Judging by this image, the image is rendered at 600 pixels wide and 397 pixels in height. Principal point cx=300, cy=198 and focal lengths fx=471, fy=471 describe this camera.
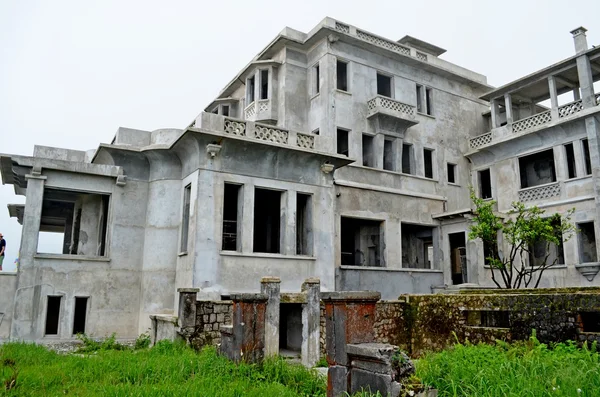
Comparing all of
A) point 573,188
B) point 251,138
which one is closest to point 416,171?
point 573,188

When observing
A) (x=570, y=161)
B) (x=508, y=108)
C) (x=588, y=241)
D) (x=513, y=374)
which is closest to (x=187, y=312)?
(x=513, y=374)

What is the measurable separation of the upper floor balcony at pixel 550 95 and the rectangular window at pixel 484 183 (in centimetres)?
144

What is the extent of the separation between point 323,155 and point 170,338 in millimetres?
7878

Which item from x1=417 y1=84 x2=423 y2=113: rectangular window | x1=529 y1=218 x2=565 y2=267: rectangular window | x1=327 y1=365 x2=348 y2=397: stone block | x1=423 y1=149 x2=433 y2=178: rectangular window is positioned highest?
x1=417 y1=84 x2=423 y2=113: rectangular window

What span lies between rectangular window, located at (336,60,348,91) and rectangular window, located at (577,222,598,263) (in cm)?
1179

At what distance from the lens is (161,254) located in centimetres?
1585

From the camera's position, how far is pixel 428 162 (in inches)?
926

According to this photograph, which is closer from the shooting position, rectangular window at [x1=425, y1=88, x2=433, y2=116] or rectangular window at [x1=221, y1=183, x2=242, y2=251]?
rectangular window at [x1=221, y1=183, x2=242, y2=251]

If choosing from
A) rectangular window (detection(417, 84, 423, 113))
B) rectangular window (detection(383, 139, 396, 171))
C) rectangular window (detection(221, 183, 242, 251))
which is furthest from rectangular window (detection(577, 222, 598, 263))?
rectangular window (detection(221, 183, 242, 251))

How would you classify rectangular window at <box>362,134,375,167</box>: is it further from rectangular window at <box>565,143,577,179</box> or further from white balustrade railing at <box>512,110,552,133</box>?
rectangular window at <box>565,143,577,179</box>

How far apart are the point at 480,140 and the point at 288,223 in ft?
43.0

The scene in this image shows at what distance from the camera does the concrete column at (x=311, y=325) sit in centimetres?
1165

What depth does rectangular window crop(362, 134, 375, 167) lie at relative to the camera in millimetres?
21703

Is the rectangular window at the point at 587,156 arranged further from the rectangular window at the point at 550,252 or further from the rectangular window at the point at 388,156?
the rectangular window at the point at 388,156
